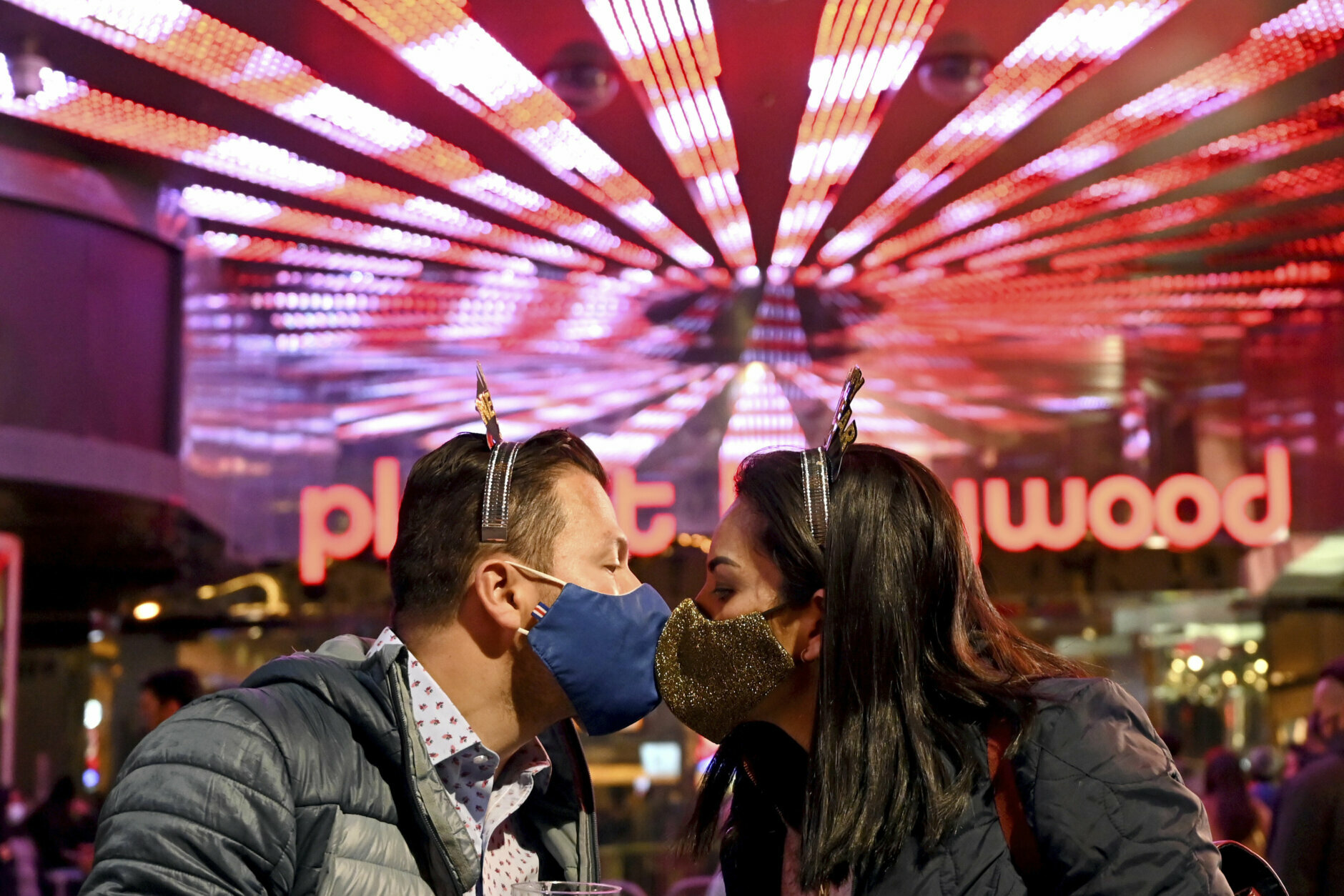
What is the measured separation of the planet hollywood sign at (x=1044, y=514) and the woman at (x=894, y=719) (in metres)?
8.13

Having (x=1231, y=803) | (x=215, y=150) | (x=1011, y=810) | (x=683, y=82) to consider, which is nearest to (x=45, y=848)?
(x=215, y=150)

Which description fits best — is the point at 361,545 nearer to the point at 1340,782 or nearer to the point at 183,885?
the point at 1340,782

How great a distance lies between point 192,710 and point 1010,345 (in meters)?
10.9

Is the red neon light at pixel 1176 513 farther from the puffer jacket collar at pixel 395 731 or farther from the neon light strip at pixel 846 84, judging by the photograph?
the puffer jacket collar at pixel 395 731

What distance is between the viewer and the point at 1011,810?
1.88 meters

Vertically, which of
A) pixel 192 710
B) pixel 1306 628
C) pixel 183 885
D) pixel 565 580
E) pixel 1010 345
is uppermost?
pixel 1010 345

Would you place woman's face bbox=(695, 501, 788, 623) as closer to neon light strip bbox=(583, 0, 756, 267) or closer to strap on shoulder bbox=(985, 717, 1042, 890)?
strap on shoulder bbox=(985, 717, 1042, 890)

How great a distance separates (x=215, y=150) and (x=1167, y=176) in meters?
5.03

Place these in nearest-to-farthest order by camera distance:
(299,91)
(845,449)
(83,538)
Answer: (845,449)
(299,91)
(83,538)

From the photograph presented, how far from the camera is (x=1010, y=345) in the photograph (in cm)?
1194

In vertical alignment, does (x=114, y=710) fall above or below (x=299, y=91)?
below

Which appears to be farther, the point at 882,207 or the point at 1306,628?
the point at 1306,628

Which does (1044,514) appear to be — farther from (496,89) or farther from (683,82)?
(496,89)

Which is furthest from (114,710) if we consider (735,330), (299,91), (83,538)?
(299,91)
